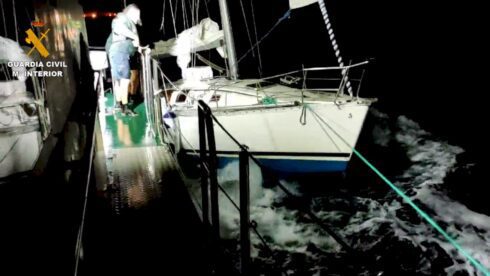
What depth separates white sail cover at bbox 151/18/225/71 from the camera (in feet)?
34.3

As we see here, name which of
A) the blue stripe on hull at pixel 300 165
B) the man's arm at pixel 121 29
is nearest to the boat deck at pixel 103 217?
the man's arm at pixel 121 29

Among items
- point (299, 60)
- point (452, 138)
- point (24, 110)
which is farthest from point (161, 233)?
point (299, 60)

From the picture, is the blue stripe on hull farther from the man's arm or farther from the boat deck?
the man's arm

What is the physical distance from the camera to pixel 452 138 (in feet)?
42.8

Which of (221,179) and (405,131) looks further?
(405,131)

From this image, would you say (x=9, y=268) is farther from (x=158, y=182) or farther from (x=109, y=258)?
(x=158, y=182)

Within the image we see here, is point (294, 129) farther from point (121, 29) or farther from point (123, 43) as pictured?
point (121, 29)

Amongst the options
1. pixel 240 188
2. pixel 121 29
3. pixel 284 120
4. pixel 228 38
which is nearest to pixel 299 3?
pixel 284 120

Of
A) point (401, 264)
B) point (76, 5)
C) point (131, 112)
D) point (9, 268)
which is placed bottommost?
point (401, 264)

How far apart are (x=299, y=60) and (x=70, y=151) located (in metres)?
28.3

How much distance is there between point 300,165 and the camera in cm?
873

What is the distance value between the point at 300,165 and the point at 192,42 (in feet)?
15.9

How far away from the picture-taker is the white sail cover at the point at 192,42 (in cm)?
1047

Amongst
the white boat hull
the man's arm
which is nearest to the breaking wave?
the white boat hull
